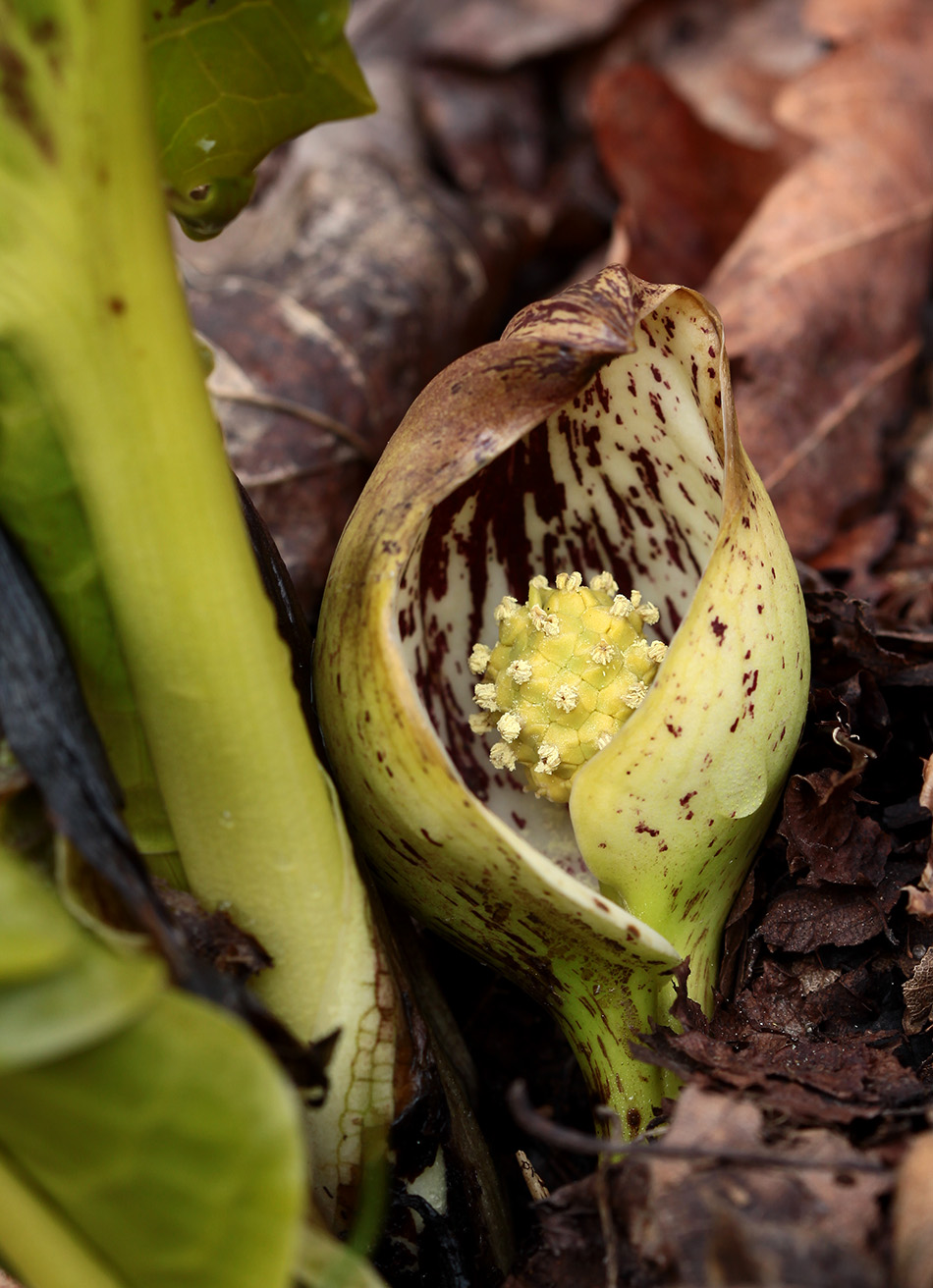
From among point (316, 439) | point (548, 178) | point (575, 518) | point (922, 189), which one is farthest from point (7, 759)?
point (548, 178)

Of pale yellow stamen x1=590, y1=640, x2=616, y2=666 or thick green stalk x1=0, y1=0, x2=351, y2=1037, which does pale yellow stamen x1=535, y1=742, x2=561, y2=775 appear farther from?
thick green stalk x1=0, y1=0, x2=351, y2=1037

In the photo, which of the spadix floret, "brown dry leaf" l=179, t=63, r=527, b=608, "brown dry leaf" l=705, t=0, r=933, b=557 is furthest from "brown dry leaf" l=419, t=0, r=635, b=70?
the spadix floret

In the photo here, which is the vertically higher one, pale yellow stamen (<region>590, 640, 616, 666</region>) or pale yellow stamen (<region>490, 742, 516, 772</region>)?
pale yellow stamen (<region>590, 640, 616, 666</region>)

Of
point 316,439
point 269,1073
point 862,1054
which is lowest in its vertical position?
point 862,1054

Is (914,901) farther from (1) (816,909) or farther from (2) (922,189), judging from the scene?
(2) (922,189)

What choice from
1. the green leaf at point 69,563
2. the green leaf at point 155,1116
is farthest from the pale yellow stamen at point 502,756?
the green leaf at point 155,1116

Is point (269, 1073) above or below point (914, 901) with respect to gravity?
above

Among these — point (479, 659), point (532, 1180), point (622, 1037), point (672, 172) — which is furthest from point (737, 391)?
point (532, 1180)
